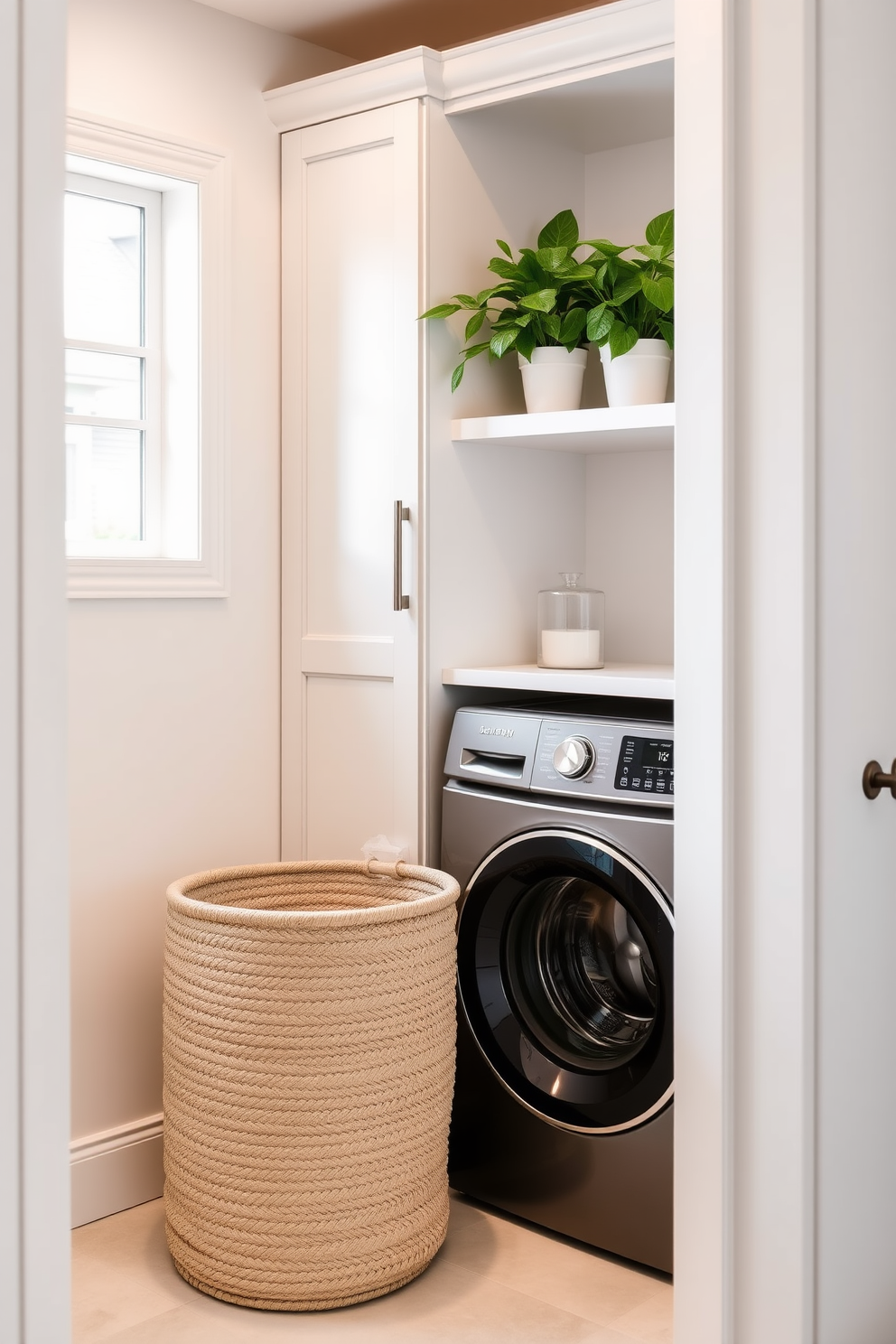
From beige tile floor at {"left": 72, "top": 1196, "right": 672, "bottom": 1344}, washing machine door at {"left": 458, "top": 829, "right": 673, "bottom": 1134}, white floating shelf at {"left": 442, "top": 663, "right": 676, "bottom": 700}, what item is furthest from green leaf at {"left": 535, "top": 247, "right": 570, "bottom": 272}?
beige tile floor at {"left": 72, "top": 1196, "right": 672, "bottom": 1344}

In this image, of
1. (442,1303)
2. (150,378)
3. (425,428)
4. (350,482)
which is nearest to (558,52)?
(425,428)

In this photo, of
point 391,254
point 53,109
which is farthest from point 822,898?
point 391,254

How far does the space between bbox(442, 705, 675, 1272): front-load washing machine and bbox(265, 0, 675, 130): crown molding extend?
3.91 ft

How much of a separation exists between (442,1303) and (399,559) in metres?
1.36

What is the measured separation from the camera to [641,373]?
2434mm

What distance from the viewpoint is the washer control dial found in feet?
7.66

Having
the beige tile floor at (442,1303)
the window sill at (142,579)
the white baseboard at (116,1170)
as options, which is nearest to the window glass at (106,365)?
the window sill at (142,579)

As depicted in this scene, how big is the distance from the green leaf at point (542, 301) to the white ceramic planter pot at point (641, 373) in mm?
132

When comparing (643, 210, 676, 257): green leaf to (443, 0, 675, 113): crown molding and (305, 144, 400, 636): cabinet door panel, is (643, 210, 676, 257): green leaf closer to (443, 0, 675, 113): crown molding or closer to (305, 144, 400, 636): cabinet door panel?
(443, 0, 675, 113): crown molding

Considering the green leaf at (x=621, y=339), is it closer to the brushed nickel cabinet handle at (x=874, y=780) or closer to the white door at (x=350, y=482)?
the white door at (x=350, y=482)

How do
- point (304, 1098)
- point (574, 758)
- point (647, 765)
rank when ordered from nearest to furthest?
1. point (304, 1098)
2. point (647, 765)
3. point (574, 758)

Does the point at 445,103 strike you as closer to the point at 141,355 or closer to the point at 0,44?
the point at 141,355

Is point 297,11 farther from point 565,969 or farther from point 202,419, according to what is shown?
point 565,969

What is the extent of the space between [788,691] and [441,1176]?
48.4 inches
